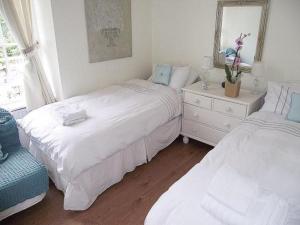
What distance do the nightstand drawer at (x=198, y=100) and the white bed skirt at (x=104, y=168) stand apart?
0.29 m

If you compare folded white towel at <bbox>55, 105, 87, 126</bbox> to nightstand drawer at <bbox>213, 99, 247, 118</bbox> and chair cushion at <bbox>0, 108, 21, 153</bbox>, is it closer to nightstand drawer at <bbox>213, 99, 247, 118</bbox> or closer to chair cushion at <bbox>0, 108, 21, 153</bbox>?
chair cushion at <bbox>0, 108, 21, 153</bbox>

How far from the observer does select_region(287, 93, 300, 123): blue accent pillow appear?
6.68 ft

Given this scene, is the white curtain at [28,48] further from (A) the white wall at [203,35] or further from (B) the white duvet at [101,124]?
(A) the white wall at [203,35]

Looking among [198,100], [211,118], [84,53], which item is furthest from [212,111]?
[84,53]

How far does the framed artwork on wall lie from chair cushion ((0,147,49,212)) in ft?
4.59

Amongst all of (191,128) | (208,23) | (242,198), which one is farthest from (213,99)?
(242,198)

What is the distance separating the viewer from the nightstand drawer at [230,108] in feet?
7.78

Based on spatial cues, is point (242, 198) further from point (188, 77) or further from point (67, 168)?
point (188, 77)

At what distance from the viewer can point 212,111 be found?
2594 mm

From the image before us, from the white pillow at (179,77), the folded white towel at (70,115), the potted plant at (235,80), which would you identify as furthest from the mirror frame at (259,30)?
the folded white towel at (70,115)

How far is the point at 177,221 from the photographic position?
44.2 inches

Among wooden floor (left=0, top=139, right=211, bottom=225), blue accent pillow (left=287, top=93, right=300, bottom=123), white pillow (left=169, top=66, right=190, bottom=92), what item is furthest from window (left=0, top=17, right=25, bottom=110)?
blue accent pillow (left=287, top=93, right=300, bottom=123)

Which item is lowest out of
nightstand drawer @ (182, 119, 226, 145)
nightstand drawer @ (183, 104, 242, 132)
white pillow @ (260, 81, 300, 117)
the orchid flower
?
nightstand drawer @ (182, 119, 226, 145)

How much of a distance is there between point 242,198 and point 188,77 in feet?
6.69
